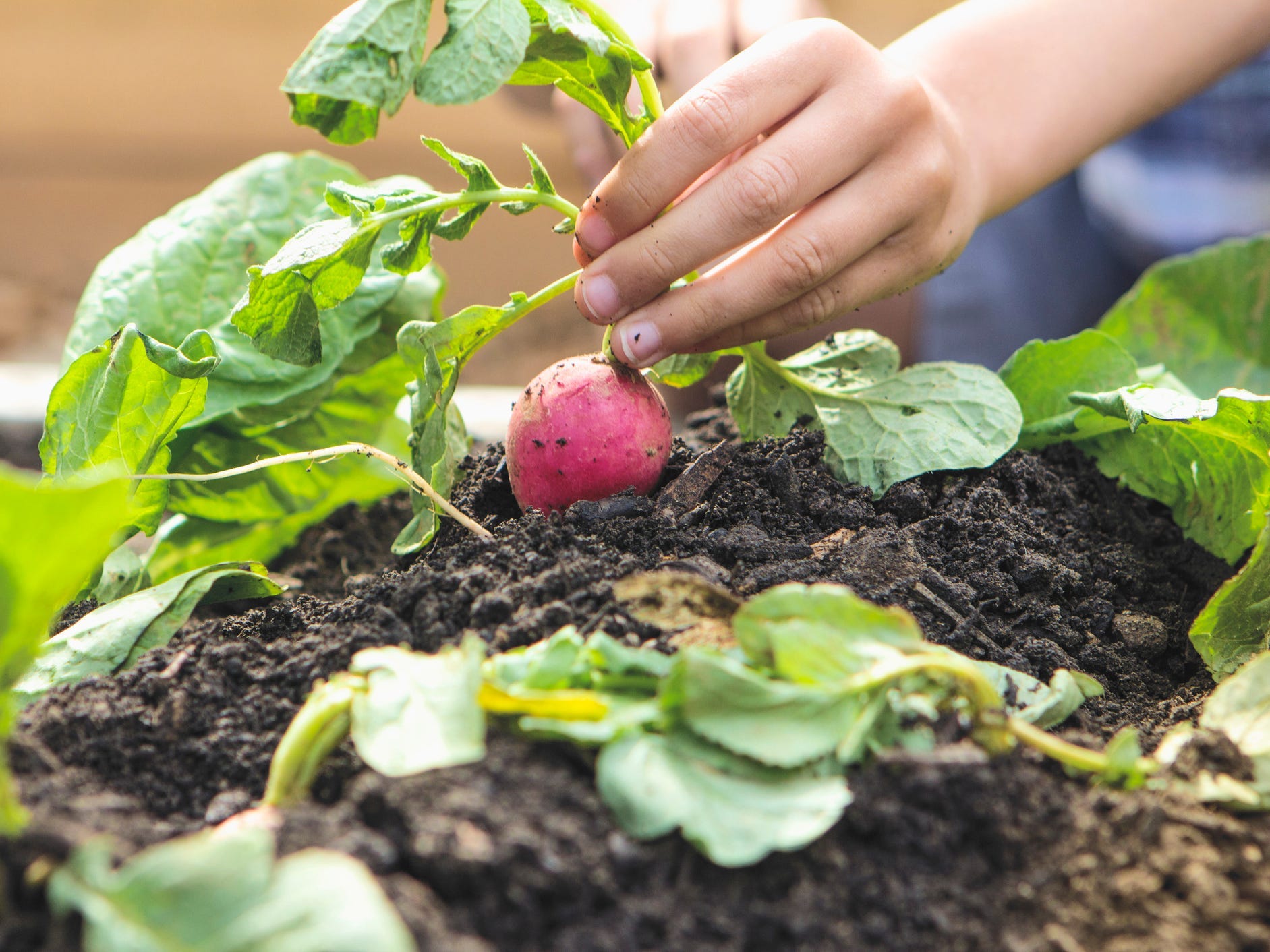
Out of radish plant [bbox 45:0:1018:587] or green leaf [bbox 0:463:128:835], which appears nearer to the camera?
green leaf [bbox 0:463:128:835]

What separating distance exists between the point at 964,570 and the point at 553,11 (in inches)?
36.2

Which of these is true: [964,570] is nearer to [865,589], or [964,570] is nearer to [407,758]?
[865,589]

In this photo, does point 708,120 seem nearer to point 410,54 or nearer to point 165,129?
point 410,54

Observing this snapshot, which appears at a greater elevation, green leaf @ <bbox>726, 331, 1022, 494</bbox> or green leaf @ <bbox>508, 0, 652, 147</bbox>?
green leaf @ <bbox>508, 0, 652, 147</bbox>

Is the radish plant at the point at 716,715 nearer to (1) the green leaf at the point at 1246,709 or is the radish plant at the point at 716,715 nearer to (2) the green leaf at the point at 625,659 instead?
(2) the green leaf at the point at 625,659

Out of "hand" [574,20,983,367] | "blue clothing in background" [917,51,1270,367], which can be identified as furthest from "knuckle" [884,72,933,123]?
"blue clothing in background" [917,51,1270,367]

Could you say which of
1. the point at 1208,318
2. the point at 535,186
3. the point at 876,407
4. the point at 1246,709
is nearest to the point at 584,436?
the point at 535,186

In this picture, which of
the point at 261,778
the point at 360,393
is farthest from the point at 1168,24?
the point at 261,778

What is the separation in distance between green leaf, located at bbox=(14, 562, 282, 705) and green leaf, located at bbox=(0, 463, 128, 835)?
42cm

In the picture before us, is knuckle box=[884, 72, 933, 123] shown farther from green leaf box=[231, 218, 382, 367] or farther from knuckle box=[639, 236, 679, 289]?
green leaf box=[231, 218, 382, 367]

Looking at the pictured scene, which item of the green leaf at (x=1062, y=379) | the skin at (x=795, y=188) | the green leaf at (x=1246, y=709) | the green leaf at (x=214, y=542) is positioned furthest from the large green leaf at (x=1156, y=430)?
the green leaf at (x=214, y=542)

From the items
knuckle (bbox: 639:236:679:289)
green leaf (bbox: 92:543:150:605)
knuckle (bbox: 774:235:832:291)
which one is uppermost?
knuckle (bbox: 639:236:679:289)

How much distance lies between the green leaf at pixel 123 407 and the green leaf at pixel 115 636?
0.64ft

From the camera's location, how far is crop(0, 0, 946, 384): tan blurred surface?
6.52 metres
